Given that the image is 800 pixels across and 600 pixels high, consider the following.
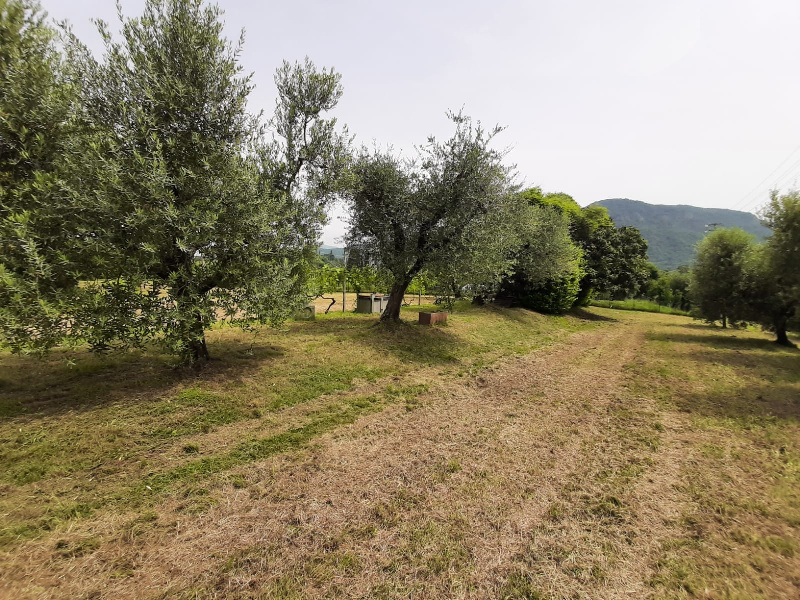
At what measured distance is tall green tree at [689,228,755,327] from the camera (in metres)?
Answer: 23.3

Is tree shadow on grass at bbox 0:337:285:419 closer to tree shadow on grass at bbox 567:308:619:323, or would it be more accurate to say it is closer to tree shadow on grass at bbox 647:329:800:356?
tree shadow on grass at bbox 647:329:800:356

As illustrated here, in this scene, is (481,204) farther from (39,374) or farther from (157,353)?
(39,374)

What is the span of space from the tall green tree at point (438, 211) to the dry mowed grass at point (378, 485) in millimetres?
6509

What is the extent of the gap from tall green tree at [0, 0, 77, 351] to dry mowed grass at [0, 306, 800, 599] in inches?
85.2

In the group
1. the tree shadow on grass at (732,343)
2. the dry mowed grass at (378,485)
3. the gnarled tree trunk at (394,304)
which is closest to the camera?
the dry mowed grass at (378,485)

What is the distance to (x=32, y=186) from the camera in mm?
6938

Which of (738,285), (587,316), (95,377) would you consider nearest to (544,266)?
(738,285)

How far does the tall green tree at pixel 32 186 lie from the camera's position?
6.38 meters

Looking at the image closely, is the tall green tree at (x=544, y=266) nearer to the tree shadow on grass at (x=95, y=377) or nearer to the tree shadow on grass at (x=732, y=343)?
the tree shadow on grass at (x=732, y=343)

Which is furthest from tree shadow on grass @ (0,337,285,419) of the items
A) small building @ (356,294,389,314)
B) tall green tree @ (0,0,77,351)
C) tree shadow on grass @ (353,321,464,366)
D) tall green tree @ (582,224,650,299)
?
tall green tree @ (582,224,650,299)

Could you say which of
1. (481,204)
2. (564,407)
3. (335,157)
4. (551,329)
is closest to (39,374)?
(335,157)

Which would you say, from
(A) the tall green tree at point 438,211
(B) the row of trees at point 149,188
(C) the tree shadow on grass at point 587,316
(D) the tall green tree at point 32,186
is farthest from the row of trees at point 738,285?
(D) the tall green tree at point 32,186

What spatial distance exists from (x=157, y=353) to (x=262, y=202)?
6099 millimetres

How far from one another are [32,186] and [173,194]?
2489 millimetres
